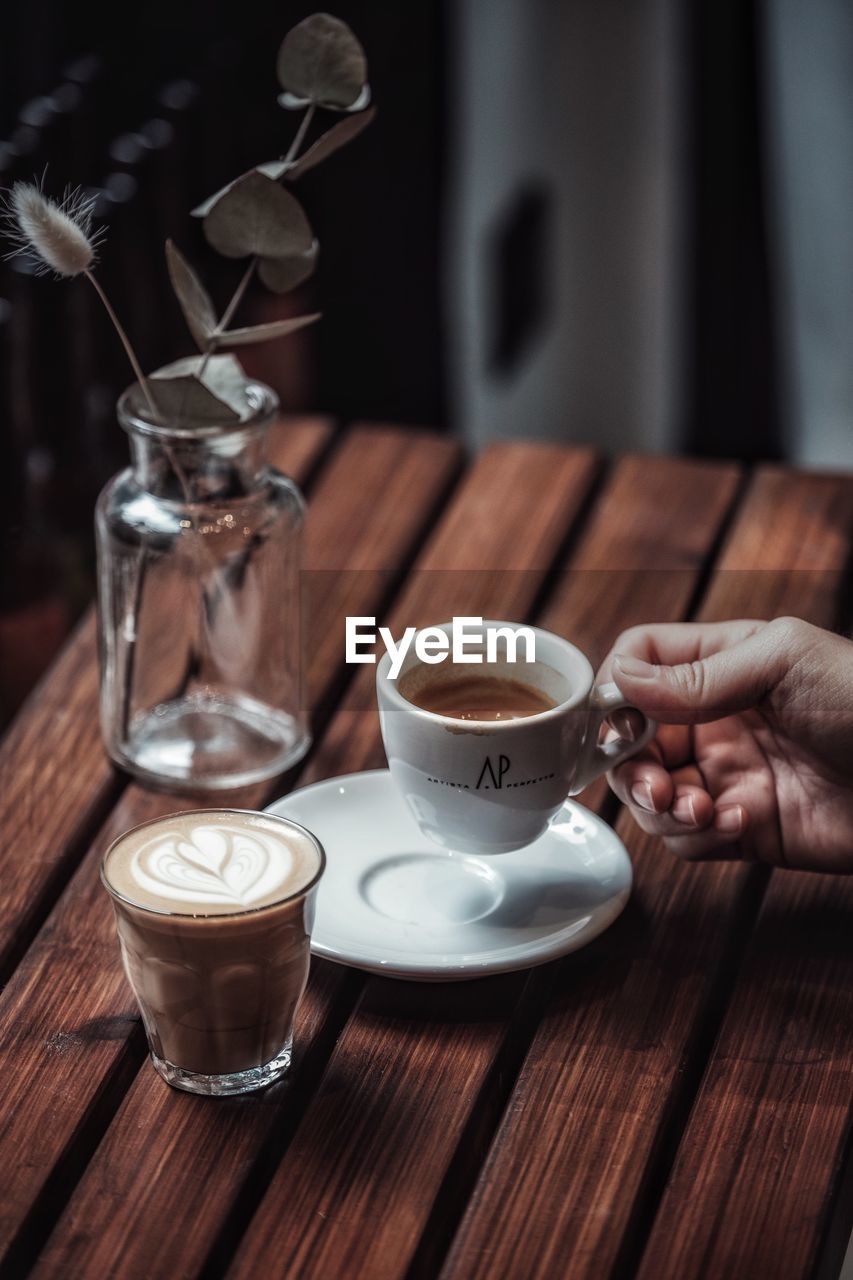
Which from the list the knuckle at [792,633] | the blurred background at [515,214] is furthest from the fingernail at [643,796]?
the blurred background at [515,214]

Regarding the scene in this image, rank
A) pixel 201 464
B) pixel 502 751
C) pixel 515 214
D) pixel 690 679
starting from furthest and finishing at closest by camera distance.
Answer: pixel 515 214, pixel 201 464, pixel 690 679, pixel 502 751

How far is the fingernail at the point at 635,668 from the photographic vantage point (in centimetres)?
105

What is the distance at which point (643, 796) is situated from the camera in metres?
1.10

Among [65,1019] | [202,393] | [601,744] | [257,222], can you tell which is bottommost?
[65,1019]

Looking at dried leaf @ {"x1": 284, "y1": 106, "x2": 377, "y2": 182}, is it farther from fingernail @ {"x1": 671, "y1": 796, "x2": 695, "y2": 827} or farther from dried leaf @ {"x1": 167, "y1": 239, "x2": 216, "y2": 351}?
fingernail @ {"x1": 671, "y1": 796, "x2": 695, "y2": 827}

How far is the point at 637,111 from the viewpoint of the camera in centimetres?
269

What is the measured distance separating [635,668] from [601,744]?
0.06m

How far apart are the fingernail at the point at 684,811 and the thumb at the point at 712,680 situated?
51 millimetres

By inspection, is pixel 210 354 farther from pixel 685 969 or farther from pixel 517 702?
pixel 685 969

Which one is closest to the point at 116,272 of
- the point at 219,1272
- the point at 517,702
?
the point at 517,702

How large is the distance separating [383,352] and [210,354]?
63.9 inches

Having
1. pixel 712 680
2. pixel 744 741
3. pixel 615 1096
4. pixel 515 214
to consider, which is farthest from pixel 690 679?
pixel 515 214

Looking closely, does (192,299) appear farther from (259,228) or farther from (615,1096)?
(615,1096)

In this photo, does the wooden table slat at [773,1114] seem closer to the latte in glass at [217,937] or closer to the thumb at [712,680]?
the thumb at [712,680]
